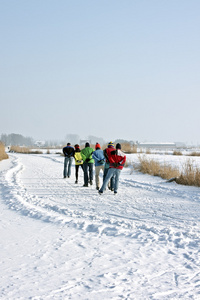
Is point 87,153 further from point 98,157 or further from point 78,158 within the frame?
point 78,158

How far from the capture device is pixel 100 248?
6016 millimetres

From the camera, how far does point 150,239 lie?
655 centimetres

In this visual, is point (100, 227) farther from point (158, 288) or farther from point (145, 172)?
point (145, 172)

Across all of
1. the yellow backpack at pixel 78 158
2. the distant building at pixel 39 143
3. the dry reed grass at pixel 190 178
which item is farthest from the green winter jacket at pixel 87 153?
the distant building at pixel 39 143

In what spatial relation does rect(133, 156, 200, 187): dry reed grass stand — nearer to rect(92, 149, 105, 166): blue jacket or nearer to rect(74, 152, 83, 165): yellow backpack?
rect(92, 149, 105, 166): blue jacket

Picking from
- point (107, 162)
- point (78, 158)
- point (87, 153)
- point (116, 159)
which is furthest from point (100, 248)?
point (78, 158)

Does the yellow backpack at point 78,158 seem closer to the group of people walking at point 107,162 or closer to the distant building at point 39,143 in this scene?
the group of people walking at point 107,162

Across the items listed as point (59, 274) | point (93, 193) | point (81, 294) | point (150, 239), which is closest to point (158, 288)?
point (81, 294)

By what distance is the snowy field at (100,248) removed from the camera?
4.37 metres

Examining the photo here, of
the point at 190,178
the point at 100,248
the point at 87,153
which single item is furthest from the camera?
the point at 190,178

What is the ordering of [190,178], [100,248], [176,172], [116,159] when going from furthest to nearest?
1. [176,172]
2. [190,178]
3. [116,159]
4. [100,248]

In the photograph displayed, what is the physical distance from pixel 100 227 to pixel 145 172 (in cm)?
1300

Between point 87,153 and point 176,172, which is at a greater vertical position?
point 87,153

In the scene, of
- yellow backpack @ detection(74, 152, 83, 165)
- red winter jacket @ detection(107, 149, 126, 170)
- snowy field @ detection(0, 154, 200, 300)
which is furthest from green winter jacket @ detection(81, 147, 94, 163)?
snowy field @ detection(0, 154, 200, 300)
